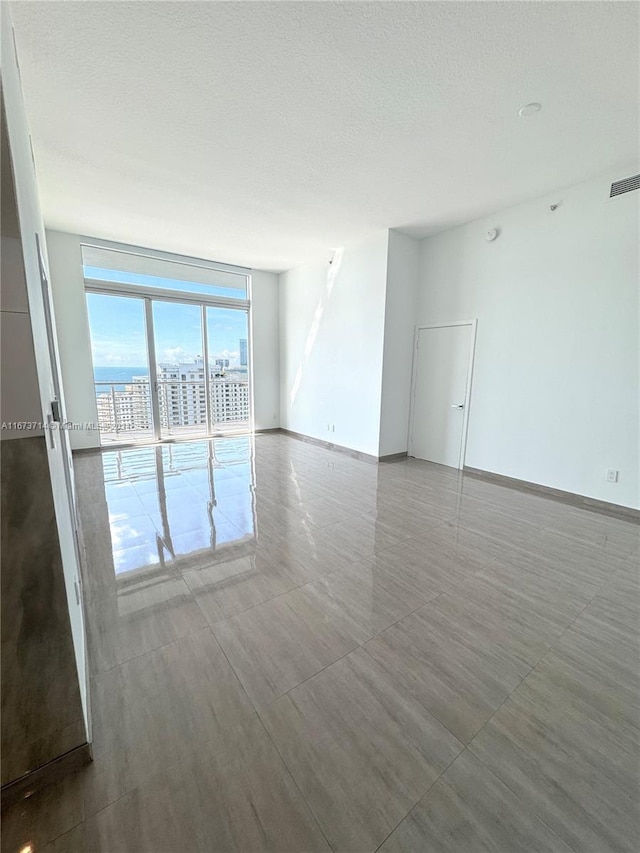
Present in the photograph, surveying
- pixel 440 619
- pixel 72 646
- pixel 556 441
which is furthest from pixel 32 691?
pixel 556 441

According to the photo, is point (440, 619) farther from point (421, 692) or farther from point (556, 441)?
point (556, 441)

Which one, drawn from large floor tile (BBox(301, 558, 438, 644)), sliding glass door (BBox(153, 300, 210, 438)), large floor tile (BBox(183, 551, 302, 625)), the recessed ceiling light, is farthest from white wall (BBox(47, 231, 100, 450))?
the recessed ceiling light

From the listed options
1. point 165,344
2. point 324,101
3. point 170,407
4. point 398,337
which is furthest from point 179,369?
point 324,101

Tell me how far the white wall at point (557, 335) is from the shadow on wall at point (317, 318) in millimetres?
1595

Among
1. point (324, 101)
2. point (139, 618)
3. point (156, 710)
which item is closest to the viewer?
point (156, 710)

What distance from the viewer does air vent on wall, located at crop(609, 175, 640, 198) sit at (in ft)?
9.57

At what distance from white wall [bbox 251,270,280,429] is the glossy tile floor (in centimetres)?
407

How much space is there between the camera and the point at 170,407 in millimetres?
5977

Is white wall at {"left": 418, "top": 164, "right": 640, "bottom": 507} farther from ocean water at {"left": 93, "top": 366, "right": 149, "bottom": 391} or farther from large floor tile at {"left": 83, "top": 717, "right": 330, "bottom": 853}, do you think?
ocean water at {"left": 93, "top": 366, "right": 149, "bottom": 391}

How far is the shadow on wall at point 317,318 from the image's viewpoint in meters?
5.27

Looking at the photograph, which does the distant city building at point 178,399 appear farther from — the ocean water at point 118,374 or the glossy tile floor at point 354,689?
the glossy tile floor at point 354,689

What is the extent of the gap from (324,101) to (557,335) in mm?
2995

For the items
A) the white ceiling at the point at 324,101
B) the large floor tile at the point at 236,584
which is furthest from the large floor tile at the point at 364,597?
the white ceiling at the point at 324,101

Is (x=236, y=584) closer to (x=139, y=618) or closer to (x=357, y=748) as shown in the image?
(x=139, y=618)
